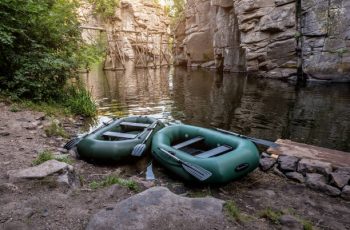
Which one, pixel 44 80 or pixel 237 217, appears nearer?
pixel 237 217

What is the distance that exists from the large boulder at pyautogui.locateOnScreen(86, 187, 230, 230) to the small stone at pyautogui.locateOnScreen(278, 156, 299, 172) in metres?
2.45

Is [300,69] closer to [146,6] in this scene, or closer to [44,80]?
[44,80]

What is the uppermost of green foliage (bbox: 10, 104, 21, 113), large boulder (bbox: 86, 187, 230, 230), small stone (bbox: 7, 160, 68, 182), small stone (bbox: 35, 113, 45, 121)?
green foliage (bbox: 10, 104, 21, 113)

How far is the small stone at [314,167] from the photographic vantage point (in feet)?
16.3

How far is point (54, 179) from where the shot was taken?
12.4 feet

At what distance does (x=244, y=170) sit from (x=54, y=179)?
2.98 m

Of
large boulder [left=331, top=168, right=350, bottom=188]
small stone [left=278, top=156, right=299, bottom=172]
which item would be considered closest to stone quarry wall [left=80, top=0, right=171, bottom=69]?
small stone [left=278, top=156, right=299, bottom=172]

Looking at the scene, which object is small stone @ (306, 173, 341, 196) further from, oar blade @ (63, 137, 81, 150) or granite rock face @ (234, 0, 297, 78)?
granite rock face @ (234, 0, 297, 78)

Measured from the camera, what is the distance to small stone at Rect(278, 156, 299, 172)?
5.22 meters

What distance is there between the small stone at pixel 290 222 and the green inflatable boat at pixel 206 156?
3.97ft

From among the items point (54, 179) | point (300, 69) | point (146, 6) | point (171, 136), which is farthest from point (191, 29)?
point (54, 179)

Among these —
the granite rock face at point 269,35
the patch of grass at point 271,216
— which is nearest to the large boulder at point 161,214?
the patch of grass at point 271,216

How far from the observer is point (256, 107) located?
11305 mm

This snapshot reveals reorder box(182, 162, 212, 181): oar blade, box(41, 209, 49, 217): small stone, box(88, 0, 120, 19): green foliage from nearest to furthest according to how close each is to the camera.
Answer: box(41, 209, 49, 217): small stone < box(182, 162, 212, 181): oar blade < box(88, 0, 120, 19): green foliage
